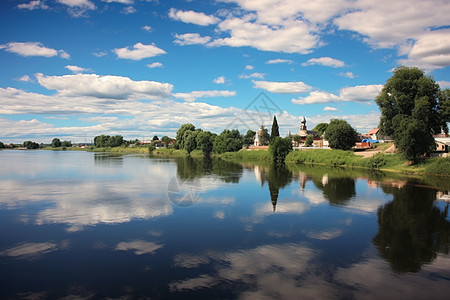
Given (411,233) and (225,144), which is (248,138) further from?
(411,233)

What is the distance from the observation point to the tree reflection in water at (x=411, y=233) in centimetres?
1291

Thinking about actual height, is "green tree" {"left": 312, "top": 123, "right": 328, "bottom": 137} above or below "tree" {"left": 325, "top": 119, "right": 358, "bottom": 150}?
above

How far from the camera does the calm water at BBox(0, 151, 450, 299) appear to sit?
33.5 ft

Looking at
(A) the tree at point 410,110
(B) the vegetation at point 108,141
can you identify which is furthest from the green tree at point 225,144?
(B) the vegetation at point 108,141

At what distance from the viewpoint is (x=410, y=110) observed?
48.3 m

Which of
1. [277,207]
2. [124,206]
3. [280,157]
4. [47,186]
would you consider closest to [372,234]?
[277,207]

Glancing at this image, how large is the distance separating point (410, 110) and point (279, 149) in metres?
32.6

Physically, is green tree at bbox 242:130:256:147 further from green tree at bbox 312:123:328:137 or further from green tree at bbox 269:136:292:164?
green tree at bbox 269:136:292:164

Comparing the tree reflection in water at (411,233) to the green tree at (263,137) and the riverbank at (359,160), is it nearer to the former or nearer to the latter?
the riverbank at (359,160)

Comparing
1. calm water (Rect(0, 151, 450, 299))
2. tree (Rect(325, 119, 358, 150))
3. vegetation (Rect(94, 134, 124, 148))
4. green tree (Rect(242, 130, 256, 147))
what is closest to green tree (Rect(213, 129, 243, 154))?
green tree (Rect(242, 130, 256, 147))

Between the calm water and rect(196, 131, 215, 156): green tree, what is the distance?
84.8 meters

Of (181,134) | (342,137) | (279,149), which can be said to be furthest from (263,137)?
(342,137)

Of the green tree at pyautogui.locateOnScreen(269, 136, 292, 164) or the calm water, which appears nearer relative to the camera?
the calm water

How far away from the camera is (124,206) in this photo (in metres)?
21.9
